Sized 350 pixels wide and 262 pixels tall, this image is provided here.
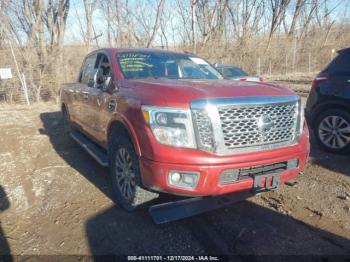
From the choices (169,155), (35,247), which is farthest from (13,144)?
(169,155)

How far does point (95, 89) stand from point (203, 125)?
2.21 metres

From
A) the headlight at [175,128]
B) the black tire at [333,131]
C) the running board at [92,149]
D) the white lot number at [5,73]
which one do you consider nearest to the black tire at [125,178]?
the running board at [92,149]

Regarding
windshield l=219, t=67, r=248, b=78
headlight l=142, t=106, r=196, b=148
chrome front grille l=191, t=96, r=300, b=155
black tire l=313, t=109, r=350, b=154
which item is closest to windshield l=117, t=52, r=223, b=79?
headlight l=142, t=106, r=196, b=148

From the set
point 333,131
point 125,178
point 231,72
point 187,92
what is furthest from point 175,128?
point 231,72

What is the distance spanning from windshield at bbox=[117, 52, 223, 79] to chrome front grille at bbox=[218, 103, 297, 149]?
1480mm

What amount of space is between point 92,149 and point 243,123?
2.69m

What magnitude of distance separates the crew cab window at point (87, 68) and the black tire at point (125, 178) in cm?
192

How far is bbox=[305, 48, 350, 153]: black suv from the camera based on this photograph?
4.94 meters

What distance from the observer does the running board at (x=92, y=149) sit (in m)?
4.11

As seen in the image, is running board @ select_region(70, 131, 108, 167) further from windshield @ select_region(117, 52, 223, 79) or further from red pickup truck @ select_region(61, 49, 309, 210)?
windshield @ select_region(117, 52, 223, 79)

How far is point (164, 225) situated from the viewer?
10.6 feet

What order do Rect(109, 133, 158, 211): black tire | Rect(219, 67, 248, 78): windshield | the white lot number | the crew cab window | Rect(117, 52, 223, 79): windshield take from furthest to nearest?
the white lot number
Rect(219, 67, 248, 78): windshield
the crew cab window
Rect(117, 52, 223, 79): windshield
Rect(109, 133, 158, 211): black tire

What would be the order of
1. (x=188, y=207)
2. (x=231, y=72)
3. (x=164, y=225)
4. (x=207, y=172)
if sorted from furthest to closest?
(x=231, y=72) < (x=164, y=225) < (x=188, y=207) < (x=207, y=172)

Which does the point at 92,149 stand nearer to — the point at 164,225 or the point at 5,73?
the point at 164,225
